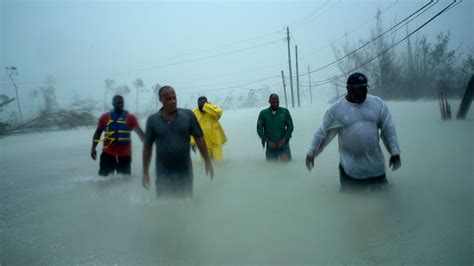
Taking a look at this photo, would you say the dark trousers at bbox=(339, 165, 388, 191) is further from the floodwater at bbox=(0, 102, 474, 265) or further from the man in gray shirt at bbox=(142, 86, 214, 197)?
the man in gray shirt at bbox=(142, 86, 214, 197)

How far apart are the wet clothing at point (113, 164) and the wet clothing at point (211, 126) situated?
1793mm

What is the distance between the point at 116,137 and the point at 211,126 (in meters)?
2.16

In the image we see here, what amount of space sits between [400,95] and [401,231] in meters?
25.4

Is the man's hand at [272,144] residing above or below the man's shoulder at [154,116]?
below

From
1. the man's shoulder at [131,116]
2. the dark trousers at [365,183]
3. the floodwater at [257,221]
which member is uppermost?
the man's shoulder at [131,116]

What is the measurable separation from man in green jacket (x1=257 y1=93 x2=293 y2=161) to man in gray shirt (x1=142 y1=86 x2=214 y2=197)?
9.35ft

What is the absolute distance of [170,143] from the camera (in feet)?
13.0

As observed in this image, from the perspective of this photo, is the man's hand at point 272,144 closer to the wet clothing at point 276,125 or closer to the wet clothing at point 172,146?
the wet clothing at point 276,125

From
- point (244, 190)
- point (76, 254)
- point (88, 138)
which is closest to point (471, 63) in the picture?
point (244, 190)

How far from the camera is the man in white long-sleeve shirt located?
388 centimetres

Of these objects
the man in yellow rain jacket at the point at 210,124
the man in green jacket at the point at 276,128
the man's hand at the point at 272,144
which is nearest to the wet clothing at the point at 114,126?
the man in yellow rain jacket at the point at 210,124

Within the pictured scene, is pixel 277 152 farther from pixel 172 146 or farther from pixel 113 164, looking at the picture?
pixel 172 146

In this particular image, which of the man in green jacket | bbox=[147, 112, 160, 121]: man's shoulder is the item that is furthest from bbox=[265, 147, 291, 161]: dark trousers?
bbox=[147, 112, 160, 121]: man's shoulder

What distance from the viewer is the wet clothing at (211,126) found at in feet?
24.6
